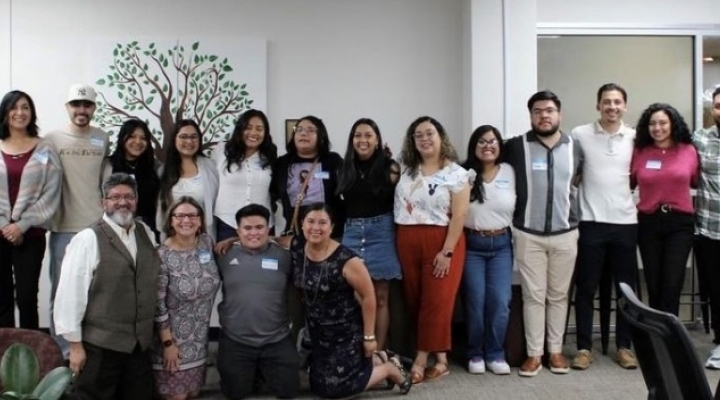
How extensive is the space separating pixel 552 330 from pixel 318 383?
1414 mm

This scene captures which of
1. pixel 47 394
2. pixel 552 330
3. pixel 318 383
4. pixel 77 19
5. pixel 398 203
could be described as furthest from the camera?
pixel 77 19

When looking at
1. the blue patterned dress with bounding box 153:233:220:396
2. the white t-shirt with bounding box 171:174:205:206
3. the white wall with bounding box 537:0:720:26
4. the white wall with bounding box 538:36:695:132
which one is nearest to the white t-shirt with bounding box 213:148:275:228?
the white t-shirt with bounding box 171:174:205:206

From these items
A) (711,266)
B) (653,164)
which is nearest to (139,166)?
(653,164)

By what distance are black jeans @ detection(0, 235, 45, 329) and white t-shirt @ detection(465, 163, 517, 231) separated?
92.9 inches

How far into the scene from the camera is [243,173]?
373 cm

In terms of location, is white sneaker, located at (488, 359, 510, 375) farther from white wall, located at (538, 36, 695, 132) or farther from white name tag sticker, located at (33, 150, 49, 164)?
white name tag sticker, located at (33, 150, 49, 164)

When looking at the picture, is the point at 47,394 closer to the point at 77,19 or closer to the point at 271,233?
the point at 271,233

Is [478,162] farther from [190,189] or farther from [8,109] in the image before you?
[8,109]

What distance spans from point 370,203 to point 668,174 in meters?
1.67

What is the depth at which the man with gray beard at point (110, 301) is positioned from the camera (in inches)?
117

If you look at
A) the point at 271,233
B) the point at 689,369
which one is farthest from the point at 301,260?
the point at 689,369

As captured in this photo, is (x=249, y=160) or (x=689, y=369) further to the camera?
(x=249, y=160)

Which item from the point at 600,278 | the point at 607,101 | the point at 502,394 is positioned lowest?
the point at 502,394

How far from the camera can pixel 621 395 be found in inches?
134
